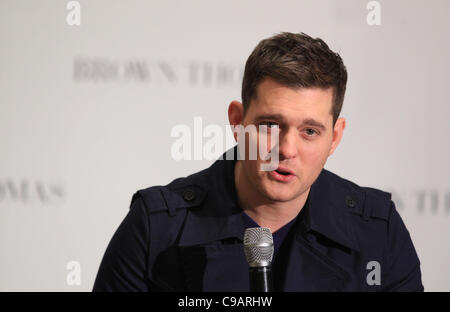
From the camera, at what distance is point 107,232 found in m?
2.35

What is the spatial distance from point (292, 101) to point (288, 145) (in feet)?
0.34

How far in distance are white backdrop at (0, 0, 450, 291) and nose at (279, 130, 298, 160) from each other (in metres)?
0.86

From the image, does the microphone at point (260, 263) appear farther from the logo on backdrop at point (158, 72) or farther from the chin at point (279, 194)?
the logo on backdrop at point (158, 72)

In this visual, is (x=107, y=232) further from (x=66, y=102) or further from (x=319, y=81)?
(x=319, y=81)

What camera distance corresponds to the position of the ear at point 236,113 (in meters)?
1.68

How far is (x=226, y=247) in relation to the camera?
5.50 ft

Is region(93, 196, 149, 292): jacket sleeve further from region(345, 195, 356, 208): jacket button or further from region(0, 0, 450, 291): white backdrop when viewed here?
region(0, 0, 450, 291): white backdrop

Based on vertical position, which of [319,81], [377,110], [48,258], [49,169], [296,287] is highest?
[319,81]

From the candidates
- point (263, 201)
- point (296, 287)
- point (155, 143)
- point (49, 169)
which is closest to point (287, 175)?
point (263, 201)

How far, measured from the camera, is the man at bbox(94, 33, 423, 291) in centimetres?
155

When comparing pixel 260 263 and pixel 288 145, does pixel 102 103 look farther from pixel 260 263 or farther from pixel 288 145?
pixel 260 263

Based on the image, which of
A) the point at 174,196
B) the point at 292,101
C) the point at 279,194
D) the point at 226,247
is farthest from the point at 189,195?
the point at 292,101

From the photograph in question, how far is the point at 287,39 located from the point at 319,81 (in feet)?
0.47

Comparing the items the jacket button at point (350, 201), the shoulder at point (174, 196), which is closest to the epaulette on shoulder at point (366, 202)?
the jacket button at point (350, 201)
